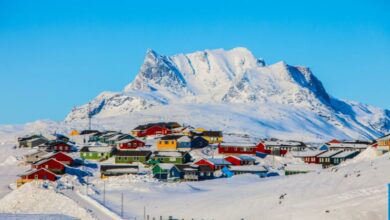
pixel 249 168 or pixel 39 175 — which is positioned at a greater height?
pixel 249 168

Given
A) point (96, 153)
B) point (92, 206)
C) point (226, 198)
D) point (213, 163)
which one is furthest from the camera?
point (96, 153)

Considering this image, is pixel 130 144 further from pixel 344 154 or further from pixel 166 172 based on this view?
pixel 344 154

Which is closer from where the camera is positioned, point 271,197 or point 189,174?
point 271,197

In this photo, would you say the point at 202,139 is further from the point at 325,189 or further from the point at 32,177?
the point at 325,189

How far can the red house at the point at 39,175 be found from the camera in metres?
89.4

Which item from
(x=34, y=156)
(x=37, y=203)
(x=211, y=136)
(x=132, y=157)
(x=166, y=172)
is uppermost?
(x=211, y=136)

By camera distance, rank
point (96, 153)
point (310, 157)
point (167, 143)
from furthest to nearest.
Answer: point (167, 143) → point (96, 153) → point (310, 157)

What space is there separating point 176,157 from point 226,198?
4135 cm

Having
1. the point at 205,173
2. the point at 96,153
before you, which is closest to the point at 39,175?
the point at 205,173

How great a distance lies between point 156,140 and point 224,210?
253 feet

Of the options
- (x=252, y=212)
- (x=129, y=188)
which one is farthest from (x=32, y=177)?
(x=252, y=212)

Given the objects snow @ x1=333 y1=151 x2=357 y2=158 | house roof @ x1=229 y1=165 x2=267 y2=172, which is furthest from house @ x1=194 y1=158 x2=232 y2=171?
snow @ x1=333 y1=151 x2=357 y2=158

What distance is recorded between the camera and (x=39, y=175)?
8969 cm

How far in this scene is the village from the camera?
9131 cm
